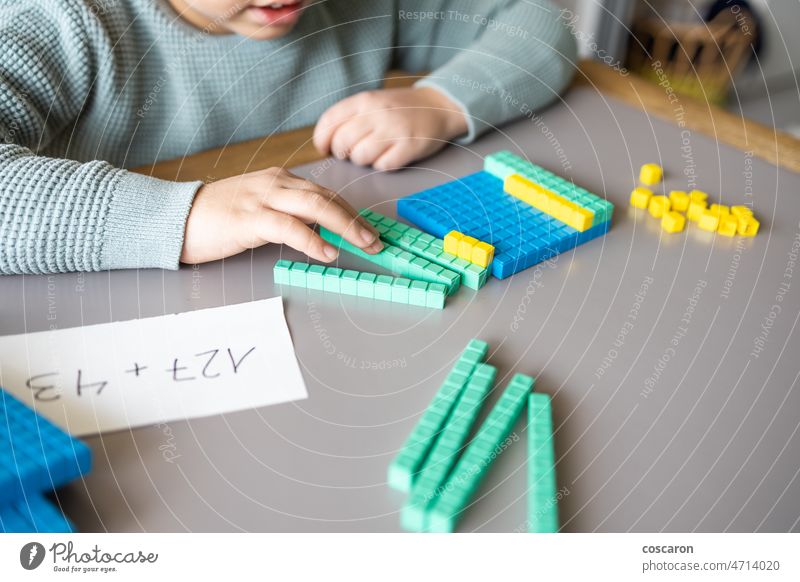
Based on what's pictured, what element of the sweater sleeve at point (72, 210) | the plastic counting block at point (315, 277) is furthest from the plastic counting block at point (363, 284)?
the sweater sleeve at point (72, 210)

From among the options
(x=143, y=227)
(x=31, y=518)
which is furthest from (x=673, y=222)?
(x=31, y=518)

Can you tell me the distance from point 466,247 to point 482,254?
0.05 feet

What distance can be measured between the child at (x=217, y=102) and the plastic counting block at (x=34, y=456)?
22 centimetres

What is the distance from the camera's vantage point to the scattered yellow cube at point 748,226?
73 centimetres

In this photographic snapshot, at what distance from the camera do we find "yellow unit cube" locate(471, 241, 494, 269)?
636mm

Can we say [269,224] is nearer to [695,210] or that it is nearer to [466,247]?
[466,247]

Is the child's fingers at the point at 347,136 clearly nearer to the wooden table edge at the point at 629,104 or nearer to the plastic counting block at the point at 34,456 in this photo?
the wooden table edge at the point at 629,104

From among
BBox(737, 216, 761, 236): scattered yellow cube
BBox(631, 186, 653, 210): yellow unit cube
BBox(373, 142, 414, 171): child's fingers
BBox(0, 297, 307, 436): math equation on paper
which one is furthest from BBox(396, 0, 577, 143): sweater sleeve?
BBox(0, 297, 307, 436): math equation on paper

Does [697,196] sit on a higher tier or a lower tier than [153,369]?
higher

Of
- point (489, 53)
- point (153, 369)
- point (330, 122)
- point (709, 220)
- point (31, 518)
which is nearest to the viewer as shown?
point (31, 518)

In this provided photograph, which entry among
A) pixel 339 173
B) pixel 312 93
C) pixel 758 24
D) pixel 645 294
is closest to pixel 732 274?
pixel 645 294

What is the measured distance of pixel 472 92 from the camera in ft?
2.97

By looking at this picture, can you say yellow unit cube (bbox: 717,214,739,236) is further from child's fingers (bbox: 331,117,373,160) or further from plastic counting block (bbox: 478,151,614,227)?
child's fingers (bbox: 331,117,373,160)
